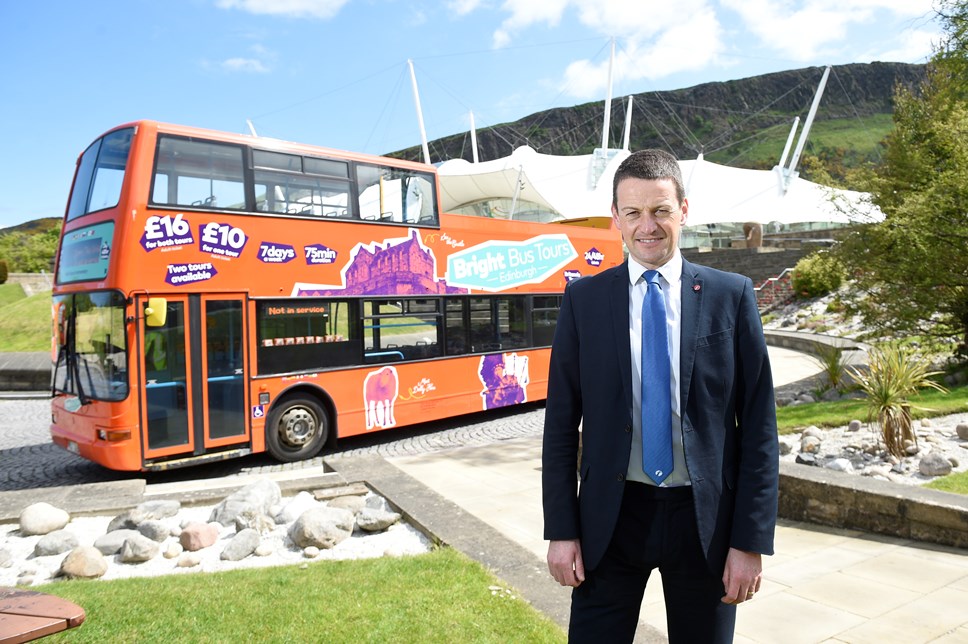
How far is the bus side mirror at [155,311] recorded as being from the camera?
8.10m

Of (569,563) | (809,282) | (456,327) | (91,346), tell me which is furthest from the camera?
(809,282)

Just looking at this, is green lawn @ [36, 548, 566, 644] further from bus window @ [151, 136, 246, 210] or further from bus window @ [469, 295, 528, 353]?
bus window @ [469, 295, 528, 353]

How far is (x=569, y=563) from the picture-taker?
226 cm

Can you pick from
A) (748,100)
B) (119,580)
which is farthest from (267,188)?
(748,100)

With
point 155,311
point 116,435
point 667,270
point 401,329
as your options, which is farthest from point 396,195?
point 667,270

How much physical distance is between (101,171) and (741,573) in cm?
867

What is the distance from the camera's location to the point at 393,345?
34.6 ft

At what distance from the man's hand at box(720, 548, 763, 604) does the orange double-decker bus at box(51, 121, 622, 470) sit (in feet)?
24.3

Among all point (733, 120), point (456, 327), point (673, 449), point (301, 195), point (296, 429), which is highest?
point (733, 120)

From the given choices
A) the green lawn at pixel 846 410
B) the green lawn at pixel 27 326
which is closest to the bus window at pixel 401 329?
the green lawn at pixel 846 410

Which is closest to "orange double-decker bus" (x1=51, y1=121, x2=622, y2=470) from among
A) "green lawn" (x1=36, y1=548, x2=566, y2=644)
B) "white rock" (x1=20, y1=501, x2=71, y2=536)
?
"white rock" (x1=20, y1=501, x2=71, y2=536)

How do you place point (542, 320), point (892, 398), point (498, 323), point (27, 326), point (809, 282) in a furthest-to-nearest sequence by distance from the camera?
point (809, 282) → point (27, 326) → point (542, 320) → point (498, 323) → point (892, 398)

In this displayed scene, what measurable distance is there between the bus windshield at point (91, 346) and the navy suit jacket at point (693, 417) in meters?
7.04

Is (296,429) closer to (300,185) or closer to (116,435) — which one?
(116,435)
